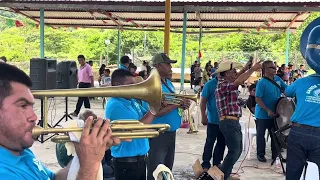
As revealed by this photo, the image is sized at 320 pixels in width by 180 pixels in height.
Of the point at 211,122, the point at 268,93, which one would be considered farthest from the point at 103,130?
the point at 268,93

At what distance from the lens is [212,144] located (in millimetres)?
5484

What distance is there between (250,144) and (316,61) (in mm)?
3013

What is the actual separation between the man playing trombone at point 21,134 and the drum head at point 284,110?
14.1ft

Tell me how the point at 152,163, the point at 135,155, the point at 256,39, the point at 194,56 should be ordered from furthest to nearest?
the point at 256,39, the point at 194,56, the point at 152,163, the point at 135,155

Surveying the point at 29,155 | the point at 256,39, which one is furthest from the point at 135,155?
the point at 256,39

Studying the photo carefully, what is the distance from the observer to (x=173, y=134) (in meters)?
4.14

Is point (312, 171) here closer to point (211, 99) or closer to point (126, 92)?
Answer: point (211, 99)

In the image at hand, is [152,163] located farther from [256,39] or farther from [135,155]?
[256,39]

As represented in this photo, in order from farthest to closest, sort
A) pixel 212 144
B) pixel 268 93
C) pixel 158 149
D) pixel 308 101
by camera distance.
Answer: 1. pixel 268 93
2. pixel 212 144
3. pixel 158 149
4. pixel 308 101

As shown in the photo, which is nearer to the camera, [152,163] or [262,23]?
[152,163]

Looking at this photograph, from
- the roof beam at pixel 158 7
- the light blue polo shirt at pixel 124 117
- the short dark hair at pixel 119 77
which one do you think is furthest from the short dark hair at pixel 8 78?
the roof beam at pixel 158 7

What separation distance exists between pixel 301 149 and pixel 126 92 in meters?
2.34

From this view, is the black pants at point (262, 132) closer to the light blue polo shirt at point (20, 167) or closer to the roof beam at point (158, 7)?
the roof beam at point (158, 7)

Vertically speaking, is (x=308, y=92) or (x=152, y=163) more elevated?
(x=308, y=92)
